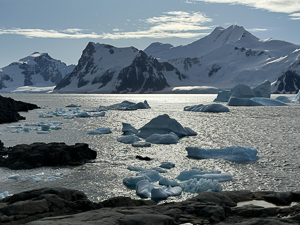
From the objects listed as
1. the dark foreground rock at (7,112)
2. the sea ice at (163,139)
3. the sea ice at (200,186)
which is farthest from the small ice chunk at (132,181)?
the dark foreground rock at (7,112)

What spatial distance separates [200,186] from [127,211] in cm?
648

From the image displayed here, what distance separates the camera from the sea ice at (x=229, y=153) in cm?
2258

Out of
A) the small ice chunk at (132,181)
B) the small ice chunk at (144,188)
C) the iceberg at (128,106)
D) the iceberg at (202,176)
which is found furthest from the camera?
the iceberg at (128,106)

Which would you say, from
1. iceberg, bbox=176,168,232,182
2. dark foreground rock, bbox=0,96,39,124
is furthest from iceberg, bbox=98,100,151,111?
iceberg, bbox=176,168,232,182

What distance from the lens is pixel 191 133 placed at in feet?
117

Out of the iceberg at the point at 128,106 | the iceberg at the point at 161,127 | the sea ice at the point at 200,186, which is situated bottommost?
the iceberg at the point at 128,106

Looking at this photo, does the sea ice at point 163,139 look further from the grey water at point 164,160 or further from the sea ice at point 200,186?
the sea ice at point 200,186

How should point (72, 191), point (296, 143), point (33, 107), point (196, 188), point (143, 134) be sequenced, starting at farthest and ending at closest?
point (33, 107) < point (143, 134) < point (296, 143) < point (196, 188) < point (72, 191)

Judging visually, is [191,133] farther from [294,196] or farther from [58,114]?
[58,114]

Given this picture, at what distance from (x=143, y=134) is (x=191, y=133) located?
19.3 feet

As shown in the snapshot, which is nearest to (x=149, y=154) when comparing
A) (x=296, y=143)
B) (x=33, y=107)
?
(x=296, y=143)

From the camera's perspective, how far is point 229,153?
2347 cm

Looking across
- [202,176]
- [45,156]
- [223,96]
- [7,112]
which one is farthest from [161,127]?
[223,96]

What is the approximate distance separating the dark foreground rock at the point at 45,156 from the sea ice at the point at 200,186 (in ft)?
29.2
